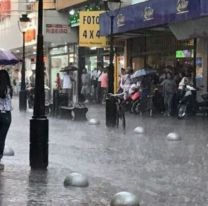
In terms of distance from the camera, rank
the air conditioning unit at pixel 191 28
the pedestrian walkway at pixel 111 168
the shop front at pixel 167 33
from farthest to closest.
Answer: the air conditioning unit at pixel 191 28
the shop front at pixel 167 33
the pedestrian walkway at pixel 111 168

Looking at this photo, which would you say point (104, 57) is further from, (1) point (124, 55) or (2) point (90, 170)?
(2) point (90, 170)

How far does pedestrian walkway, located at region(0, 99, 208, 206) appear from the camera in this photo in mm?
8750

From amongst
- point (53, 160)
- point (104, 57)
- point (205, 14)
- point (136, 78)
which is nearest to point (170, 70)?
point (136, 78)

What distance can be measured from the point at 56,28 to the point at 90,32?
781 centimetres

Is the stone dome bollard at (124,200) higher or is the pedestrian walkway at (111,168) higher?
the stone dome bollard at (124,200)

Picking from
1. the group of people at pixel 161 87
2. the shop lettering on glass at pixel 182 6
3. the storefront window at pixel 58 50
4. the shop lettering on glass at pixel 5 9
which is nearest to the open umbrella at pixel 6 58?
the shop lettering on glass at pixel 182 6

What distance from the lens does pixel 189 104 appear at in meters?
24.4

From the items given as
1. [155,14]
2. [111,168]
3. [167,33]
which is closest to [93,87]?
[167,33]

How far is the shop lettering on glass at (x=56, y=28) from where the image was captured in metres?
39.2

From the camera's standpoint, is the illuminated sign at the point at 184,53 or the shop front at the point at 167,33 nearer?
the shop front at the point at 167,33

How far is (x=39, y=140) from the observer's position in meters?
10.8

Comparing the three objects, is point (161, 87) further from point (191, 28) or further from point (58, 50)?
point (58, 50)

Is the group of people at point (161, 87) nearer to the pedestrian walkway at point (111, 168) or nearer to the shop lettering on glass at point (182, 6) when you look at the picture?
the shop lettering on glass at point (182, 6)

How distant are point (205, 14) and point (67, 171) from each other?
38.1ft
